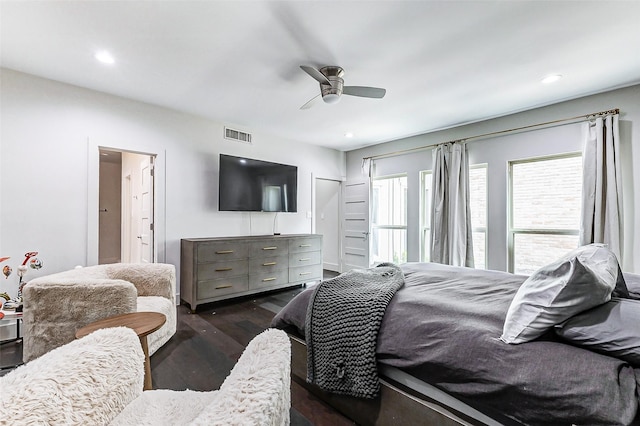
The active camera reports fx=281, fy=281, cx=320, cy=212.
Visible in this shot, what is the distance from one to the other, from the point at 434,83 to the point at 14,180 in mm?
4279

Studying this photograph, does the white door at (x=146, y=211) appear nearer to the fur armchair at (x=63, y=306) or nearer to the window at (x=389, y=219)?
the fur armchair at (x=63, y=306)

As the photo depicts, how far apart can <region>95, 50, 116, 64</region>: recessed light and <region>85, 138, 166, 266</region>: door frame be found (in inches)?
39.9

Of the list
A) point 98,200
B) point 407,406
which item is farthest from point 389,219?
point 98,200

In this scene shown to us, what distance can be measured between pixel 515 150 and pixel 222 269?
13.8 feet

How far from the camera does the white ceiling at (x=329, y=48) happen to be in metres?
1.91

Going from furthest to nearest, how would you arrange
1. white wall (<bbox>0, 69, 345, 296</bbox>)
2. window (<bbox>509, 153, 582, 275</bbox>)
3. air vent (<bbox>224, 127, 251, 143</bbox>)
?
1. air vent (<bbox>224, 127, 251, 143</bbox>)
2. window (<bbox>509, 153, 582, 275</bbox>)
3. white wall (<bbox>0, 69, 345, 296</bbox>)

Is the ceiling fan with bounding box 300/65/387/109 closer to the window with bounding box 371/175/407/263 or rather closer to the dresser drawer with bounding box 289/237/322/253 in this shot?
the dresser drawer with bounding box 289/237/322/253

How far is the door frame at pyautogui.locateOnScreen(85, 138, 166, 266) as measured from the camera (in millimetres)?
3111

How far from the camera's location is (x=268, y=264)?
416 cm

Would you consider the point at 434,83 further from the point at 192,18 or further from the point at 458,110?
the point at 192,18

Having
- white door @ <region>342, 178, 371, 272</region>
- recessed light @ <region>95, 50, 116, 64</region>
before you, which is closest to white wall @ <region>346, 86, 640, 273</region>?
white door @ <region>342, 178, 371, 272</region>

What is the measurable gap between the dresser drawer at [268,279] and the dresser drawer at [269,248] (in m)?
0.28

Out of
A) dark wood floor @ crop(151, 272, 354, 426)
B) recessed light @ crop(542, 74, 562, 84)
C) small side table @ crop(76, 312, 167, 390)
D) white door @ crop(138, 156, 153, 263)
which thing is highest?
recessed light @ crop(542, 74, 562, 84)

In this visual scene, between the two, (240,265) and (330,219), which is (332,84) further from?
(330,219)
